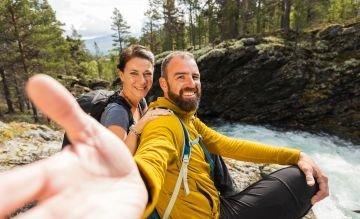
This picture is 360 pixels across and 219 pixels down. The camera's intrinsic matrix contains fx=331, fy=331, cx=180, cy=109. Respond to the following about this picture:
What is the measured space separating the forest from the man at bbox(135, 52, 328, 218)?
82.4 ft

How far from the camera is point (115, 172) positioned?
4.51 feet

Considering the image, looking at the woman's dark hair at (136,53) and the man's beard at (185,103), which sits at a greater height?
the woman's dark hair at (136,53)

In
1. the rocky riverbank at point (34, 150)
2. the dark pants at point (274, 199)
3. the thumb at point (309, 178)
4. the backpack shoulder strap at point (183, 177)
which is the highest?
the backpack shoulder strap at point (183, 177)

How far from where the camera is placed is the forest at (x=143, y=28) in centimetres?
2909

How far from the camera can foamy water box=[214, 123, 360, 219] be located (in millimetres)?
8867

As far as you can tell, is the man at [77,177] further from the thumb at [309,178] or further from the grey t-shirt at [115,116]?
the thumb at [309,178]

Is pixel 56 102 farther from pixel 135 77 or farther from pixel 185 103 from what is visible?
pixel 135 77

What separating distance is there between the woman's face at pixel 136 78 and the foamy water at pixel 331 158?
4.76m

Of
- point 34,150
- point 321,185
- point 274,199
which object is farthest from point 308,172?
point 34,150

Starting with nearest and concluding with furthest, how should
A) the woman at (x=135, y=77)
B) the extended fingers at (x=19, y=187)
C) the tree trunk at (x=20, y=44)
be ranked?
the extended fingers at (x=19, y=187) < the woman at (x=135, y=77) < the tree trunk at (x=20, y=44)

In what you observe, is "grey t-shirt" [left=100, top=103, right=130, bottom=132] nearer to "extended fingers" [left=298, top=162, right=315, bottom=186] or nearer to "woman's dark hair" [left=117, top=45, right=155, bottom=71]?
"woman's dark hair" [left=117, top=45, right=155, bottom=71]

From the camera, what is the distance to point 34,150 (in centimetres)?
646

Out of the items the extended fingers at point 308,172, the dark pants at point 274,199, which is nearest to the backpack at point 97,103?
the dark pants at point 274,199

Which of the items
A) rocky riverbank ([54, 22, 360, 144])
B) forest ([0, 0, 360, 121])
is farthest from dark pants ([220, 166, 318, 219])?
forest ([0, 0, 360, 121])
